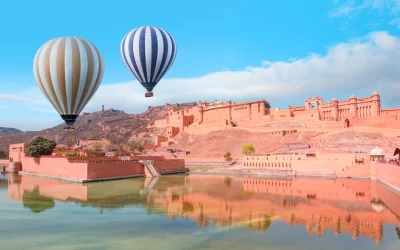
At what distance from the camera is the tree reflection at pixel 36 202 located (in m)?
15.0

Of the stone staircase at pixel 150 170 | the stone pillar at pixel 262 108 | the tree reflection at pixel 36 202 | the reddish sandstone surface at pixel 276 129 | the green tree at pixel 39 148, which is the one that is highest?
the stone pillar at pixel 262 108

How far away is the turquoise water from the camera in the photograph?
981 centimetres

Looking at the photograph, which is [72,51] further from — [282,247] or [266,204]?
[282,247]

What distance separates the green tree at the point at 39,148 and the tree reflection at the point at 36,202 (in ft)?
35.5

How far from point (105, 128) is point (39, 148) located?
5124 centimetres

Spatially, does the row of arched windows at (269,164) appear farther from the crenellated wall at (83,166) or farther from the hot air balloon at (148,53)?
the hot air balloon at (148,53)

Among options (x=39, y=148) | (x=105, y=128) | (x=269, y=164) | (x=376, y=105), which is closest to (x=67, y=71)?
(x=39, y=148)

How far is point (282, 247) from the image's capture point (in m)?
9.36

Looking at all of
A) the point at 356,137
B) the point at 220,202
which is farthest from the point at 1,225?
the point at 356,137

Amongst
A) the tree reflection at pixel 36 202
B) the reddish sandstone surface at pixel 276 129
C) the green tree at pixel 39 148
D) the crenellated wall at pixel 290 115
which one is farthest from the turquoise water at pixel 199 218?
the crenellated wall at pixel 290 115

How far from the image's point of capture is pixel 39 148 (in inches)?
1163

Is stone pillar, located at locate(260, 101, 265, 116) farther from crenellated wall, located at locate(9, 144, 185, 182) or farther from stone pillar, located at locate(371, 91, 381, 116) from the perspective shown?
crenellated wall, located at locate(9, 144, 185, 182)

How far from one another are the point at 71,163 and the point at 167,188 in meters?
7.51

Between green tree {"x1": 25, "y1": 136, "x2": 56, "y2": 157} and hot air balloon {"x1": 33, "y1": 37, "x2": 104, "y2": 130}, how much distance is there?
11411 mm
